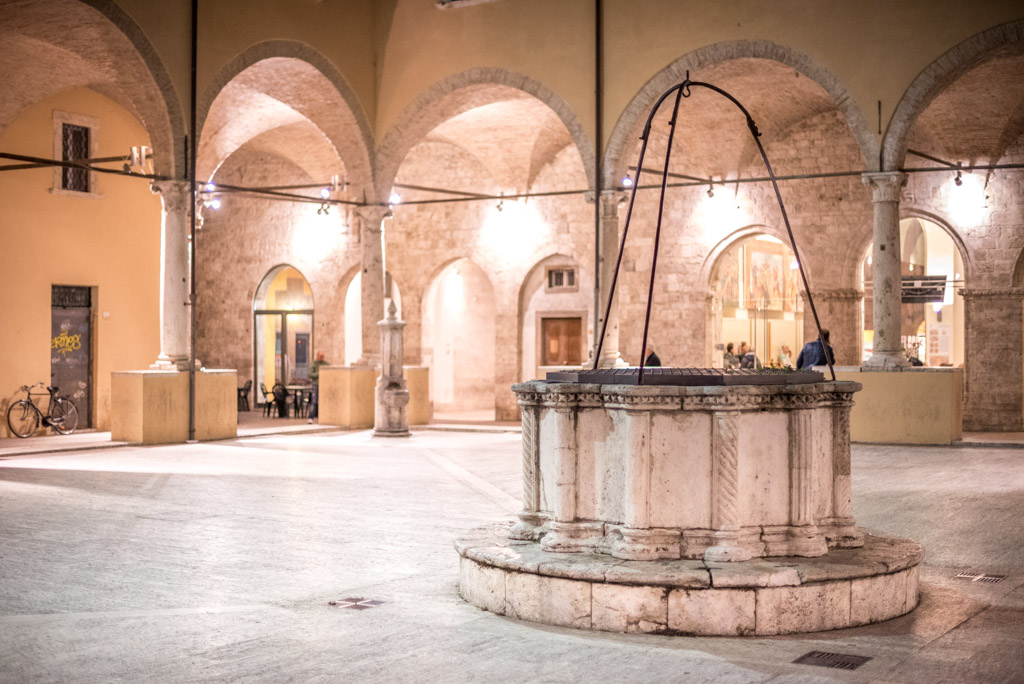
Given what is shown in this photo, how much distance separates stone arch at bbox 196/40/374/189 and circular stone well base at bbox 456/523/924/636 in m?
11.0

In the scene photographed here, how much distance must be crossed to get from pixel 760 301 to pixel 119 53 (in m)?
12.7

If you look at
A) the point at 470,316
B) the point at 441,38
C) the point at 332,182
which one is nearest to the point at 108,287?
the point at 332,182

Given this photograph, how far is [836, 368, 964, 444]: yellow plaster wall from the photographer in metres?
13.2

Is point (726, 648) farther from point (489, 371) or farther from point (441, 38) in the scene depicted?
point (489, 371)

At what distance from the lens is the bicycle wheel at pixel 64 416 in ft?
51.1

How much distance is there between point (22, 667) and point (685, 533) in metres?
2.75

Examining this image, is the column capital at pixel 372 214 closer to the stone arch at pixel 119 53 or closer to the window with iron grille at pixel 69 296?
the stone arch at pixel 119 53

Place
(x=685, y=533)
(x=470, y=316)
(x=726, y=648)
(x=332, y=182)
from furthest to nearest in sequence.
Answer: (x=470, y=316) → (x=332, y=182) → (x=685, y=533) → (x=726, y=648)

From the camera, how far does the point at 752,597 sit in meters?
4.62

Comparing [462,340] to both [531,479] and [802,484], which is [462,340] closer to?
[531,479]

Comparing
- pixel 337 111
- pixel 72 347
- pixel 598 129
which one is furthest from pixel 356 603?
pixel 72 347

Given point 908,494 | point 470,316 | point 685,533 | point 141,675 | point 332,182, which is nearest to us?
point 141,675

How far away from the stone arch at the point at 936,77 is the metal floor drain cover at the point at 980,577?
8390 millimetres

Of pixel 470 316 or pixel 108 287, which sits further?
pixel 470 316
